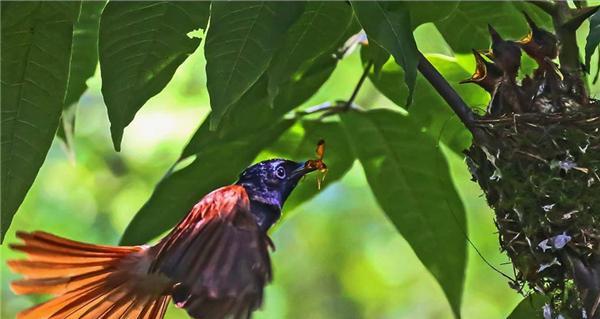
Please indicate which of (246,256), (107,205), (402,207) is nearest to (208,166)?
(402,207)

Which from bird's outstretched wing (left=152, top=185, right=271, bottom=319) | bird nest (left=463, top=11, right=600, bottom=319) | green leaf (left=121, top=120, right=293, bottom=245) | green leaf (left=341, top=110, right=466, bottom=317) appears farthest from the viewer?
green leaf (left=341, top=110, right=466, bottom=317)

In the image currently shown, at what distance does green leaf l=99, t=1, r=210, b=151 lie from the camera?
899 mm

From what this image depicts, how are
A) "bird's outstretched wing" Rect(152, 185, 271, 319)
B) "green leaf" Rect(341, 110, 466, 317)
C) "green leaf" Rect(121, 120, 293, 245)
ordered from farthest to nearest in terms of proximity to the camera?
"green leaf" Rect(341, 110, 466, 317)
"green leaf" Rect(121, 120, 293, 245)
"bird's outstretched wing" Rect(152, 185, 271, 319)

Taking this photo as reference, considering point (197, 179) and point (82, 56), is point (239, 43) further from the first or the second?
point (82, 56)

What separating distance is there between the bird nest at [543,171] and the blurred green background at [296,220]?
1.51 m

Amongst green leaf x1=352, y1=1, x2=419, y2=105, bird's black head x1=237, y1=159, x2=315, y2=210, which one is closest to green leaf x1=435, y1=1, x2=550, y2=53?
green leaf x1=352, y1=1, x2=419, y2=105

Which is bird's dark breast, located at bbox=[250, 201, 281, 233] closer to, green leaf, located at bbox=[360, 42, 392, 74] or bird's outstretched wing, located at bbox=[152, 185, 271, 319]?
bird's outstretched wing, located at bbox=[152, 185, 271, 319]

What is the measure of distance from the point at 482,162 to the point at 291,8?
27 centimetres

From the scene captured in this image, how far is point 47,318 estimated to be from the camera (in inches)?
26.9

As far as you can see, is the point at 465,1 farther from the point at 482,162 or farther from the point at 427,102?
the point at 482,162

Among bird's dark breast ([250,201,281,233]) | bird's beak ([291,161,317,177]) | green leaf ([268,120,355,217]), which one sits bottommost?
green leaf ([268,120,355,217])

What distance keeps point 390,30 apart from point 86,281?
39cm

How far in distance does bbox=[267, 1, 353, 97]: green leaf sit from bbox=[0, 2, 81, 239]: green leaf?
0.21 metres

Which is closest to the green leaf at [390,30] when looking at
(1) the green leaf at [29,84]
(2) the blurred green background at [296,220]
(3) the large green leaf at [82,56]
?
(1) the green leaf at [29,84]
